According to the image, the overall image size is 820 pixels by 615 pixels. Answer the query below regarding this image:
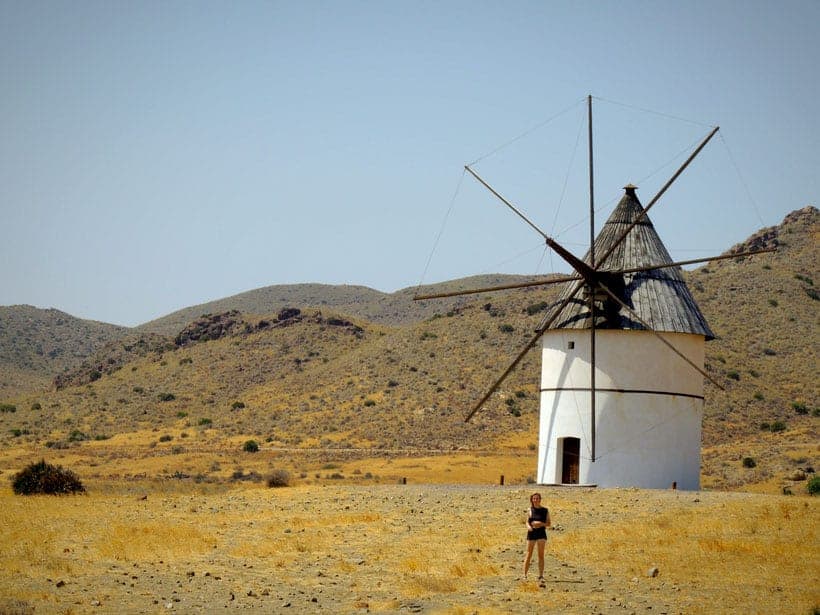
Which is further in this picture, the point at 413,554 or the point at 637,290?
the point at 637,290

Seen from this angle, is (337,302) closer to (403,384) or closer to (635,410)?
(403,384)

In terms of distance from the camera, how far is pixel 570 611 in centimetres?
1291

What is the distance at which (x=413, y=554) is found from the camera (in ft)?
55.6

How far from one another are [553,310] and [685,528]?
10.2 meters

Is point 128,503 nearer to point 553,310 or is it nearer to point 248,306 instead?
point 553,310

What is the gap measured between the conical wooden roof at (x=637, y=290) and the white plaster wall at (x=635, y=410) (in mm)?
333

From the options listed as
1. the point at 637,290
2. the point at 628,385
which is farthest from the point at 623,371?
the point at 637,290

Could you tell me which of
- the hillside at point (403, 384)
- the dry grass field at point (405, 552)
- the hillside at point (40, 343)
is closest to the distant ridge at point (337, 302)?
the hillside at point (40, 343)

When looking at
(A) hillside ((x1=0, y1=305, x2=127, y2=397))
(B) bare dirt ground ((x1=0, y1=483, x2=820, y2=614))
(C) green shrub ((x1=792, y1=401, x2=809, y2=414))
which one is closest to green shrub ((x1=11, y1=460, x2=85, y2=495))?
(B) bare dirt ground ((x1=0, y1=483, x2=820, y2=614))

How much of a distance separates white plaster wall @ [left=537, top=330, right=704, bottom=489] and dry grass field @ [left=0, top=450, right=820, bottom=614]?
1.77 meters

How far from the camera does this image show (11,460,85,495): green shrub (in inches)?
1078

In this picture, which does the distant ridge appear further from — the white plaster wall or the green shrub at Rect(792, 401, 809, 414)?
the white plaster wall

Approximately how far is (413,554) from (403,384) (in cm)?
4180

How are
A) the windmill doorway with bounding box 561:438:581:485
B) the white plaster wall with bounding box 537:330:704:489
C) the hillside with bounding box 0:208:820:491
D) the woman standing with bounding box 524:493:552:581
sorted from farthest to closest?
the hillside with bounding box 0:208:820:491
the windmill doorway with bounding box 561:438:581:485
the white plaster wall with bounding box 537:330:704:489
the woman standing with bounding box 524:493:552:581
